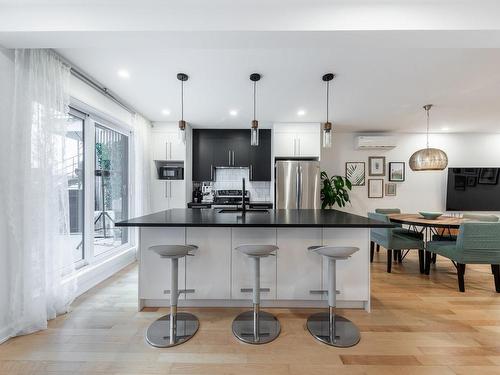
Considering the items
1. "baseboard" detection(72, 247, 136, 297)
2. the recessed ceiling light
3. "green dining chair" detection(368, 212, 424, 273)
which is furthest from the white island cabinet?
the recessed ceiling light

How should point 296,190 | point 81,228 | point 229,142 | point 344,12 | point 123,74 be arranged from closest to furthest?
point 344,12
point 123,74
point 81,228
point 296,190
point 229,142

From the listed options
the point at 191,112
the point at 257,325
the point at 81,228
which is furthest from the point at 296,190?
the point at 81,228

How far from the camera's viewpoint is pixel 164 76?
275 centimetres

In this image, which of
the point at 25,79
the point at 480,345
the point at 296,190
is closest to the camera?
the point at 480,345

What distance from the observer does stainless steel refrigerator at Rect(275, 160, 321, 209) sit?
14.3 feet

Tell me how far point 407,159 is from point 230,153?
399 centimetres

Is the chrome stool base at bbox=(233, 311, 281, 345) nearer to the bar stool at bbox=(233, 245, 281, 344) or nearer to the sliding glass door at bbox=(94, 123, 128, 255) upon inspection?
the bar stool at bbox=(233, 245, 281, 344)

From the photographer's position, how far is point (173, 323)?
197 cm

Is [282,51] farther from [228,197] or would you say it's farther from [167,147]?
[228,197]

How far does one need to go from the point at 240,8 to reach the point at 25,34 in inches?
64.9

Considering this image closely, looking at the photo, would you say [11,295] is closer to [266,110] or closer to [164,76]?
[164,76]

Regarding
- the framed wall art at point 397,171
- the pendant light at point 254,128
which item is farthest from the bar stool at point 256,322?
the framed wall art at point 397,171

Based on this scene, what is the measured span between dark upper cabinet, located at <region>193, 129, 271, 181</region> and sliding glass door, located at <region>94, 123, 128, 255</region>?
144 cm

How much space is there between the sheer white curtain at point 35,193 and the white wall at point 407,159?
4.69m
